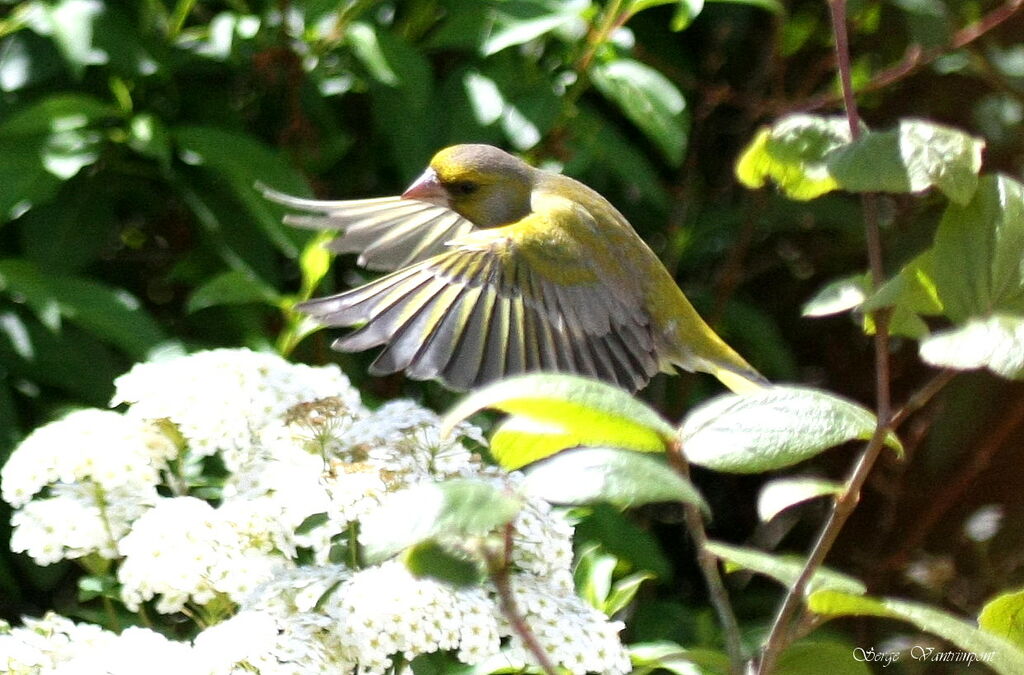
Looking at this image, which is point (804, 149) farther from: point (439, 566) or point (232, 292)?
point (232, 292)

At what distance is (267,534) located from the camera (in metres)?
0.87

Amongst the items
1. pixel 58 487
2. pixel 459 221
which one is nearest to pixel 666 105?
pixel 459 221

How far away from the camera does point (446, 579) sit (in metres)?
0.51

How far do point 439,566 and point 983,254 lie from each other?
0.28 metres

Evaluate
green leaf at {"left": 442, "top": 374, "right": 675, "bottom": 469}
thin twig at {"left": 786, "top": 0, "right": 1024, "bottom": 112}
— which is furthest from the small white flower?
thin twig at {"left": 786, "top": 0, "right": 1024, "bottom": 112}

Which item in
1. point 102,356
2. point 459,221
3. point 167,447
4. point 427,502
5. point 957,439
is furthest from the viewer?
point 957,439

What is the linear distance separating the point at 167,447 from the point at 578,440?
1.50ft

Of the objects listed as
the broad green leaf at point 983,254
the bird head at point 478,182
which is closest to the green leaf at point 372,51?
the bird head at point 478,182

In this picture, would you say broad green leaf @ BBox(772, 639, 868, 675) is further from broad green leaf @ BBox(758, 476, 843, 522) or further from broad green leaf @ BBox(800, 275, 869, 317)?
broad green leaf @ BBox(800, 275, 869, 317)

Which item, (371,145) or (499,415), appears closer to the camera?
(499,415)

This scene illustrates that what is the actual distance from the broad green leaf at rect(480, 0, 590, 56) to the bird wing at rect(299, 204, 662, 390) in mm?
211

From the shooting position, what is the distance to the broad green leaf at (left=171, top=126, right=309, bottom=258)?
162 cm

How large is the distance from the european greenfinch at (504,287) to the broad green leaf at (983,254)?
2.30ft

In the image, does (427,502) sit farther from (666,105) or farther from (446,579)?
(666,105)
